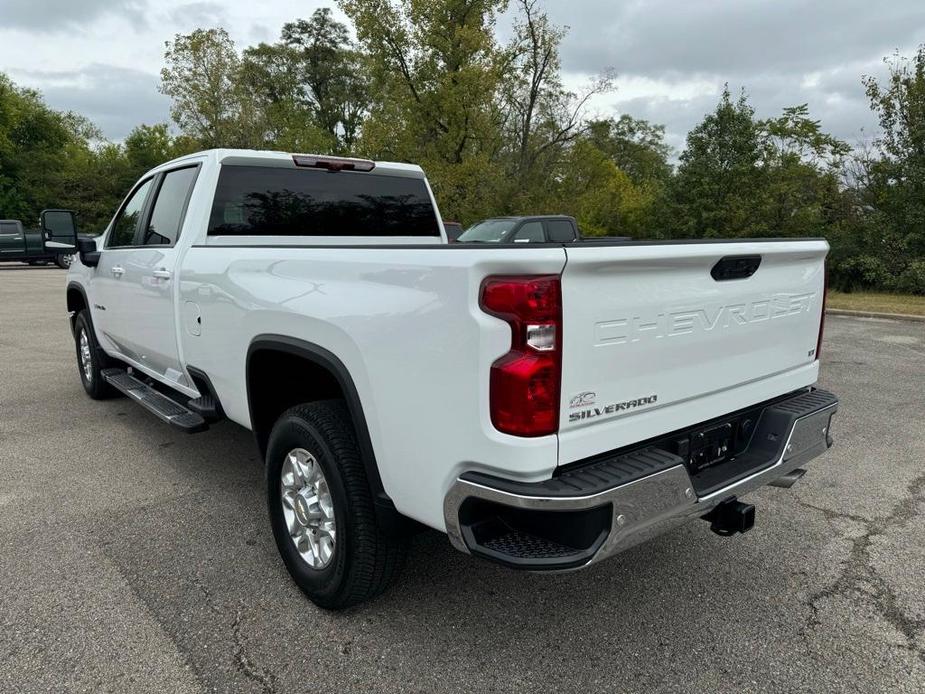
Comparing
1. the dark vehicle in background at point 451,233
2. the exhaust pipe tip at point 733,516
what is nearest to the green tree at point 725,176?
the dark vehicle in background at point 451,233

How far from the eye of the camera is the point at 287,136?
105ft

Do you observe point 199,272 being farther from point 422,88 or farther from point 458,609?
point 422,88

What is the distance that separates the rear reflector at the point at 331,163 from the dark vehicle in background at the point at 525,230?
8.82m

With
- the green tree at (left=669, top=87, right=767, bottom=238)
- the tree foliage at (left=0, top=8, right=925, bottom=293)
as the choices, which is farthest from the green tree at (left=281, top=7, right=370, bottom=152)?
the green tree at (left=669, top=87, right=767, bottom=238)

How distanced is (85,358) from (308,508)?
4510 mm

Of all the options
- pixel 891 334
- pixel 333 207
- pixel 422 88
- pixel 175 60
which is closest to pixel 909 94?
pixel 891 334

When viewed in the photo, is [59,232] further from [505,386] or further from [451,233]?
[505,386]

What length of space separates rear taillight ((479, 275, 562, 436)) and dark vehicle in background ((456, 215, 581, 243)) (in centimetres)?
1115

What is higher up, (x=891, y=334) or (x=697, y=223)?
(x=697, y=223)

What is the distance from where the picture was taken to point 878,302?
46.9ft

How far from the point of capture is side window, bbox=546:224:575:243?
1358cm

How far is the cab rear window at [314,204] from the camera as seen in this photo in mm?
3850

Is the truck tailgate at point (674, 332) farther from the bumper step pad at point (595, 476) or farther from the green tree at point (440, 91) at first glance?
the green tree at point (440, 91)

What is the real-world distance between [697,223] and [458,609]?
66.8 feet
